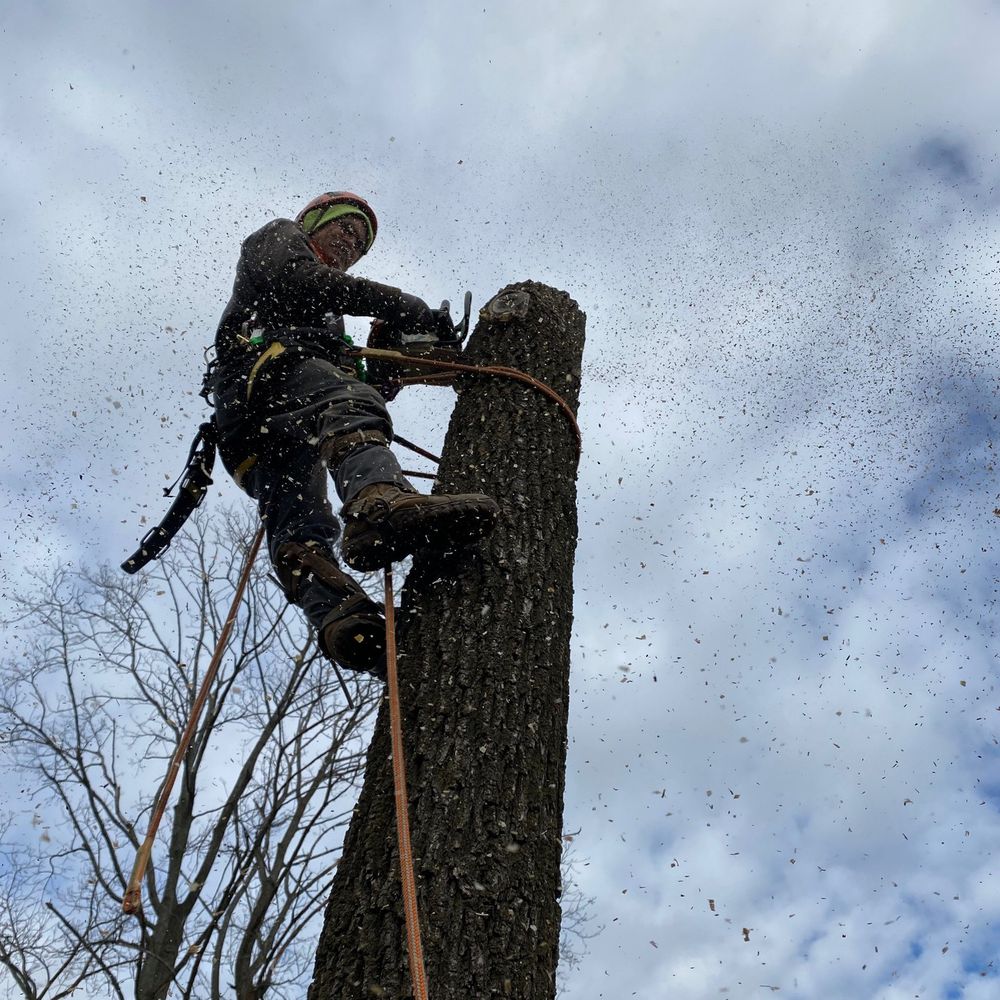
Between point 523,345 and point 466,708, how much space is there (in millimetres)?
1274

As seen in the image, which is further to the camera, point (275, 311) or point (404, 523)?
point (275, 311)

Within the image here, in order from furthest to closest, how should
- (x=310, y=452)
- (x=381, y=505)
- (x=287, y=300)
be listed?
1. (x=310, y=452)
2. (x=287, y=300)
3. (x=381, y=505)

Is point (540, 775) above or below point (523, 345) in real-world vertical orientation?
below

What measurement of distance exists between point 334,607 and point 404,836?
3.35 feet

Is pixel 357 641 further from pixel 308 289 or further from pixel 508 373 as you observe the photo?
pixel 308 289

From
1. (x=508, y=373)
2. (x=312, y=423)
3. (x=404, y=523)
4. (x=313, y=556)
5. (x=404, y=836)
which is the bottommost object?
(x=404, y=836)

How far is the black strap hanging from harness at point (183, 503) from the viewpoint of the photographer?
3252mm

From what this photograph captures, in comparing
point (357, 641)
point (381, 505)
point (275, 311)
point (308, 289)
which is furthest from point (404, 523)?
point (275, 311)

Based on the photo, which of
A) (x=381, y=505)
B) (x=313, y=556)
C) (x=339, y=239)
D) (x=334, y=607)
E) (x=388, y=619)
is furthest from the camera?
(x=339, y=239)

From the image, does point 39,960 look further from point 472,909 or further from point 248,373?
point 472,909

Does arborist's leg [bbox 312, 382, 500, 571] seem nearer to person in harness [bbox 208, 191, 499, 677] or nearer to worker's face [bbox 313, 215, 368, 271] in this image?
person in harness [bbox 208, 191, 499, 677]

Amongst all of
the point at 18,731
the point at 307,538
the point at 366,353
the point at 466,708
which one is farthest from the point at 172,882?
the point at 466,708

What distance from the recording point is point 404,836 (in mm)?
1579

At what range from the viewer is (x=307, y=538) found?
2887mm
